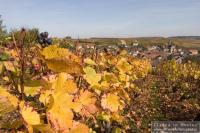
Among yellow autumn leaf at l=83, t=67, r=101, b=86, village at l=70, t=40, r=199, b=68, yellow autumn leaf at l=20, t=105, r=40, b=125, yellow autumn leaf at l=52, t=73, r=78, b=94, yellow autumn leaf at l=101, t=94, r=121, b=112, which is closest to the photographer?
yellow autumn leaf at l=20, t=105, r=40, b=125

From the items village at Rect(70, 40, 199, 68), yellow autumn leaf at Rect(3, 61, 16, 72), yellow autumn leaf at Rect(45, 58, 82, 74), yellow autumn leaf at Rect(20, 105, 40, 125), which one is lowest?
village at Rect(70, 40, 199, 68)

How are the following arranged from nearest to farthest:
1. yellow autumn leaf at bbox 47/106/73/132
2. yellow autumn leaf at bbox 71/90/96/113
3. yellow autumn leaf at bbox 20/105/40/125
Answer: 1. yellow autumn leaf at bbox 20/105/40/125
2. yellow autumn leaf at bbox 47/106/73/132
3. yellow autumn leaf at bbox 71/90/96/113

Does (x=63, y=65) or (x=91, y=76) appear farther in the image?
(x=91, y=76)

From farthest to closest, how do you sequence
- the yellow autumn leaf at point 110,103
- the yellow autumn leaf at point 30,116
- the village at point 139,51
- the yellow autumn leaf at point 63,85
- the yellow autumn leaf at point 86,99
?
the village at point 139,51, the yellow autumn leaf at point 110,103, the yellow autumn leaf at point 86,99, the yellow autumn leaf at point 63,85, the yellow autumn leaf at point 30,116

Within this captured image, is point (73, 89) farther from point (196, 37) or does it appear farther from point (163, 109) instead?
point (196, 37)

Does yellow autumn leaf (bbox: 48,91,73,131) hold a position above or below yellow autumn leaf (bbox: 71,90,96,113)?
above

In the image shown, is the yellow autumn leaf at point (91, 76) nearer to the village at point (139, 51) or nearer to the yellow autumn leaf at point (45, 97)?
the village at point (139, 51)

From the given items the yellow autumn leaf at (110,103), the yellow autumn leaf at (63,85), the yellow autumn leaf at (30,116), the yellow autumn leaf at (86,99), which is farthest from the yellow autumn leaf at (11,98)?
the yellow autumn leaf at (110,103)

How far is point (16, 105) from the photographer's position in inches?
40.9

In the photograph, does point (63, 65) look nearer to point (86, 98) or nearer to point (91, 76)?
point (86, 98)

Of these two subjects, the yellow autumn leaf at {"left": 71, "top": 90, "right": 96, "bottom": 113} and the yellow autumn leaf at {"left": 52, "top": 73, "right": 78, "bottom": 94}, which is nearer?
the yellow autumn leaf at {"left": 52, "top": 73, "right": 78, "bottom": 94}

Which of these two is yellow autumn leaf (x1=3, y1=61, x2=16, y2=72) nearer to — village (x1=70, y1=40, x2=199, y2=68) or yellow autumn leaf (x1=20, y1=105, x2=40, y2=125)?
yellow autumn leaf (x1=20, y1=105, x2=40, y2=125)

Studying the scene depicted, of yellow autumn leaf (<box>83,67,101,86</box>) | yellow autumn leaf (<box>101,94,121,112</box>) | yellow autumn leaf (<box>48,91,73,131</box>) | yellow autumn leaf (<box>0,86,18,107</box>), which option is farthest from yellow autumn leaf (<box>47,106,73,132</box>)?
yellow autumn leaf (<box>101,94,121,112</box>)

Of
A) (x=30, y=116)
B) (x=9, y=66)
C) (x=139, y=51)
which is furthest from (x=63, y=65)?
(x=139, y=51)
